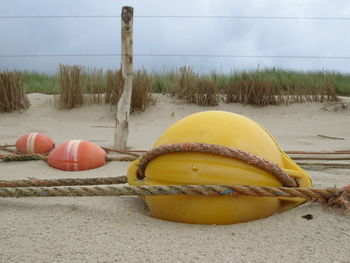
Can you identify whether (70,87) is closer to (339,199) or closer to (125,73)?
(125,73)

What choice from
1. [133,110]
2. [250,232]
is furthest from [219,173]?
[133,110]

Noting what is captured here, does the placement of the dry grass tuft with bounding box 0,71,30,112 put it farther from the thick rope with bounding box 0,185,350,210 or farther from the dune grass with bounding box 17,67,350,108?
the thick rope with bounding box 0,185,350,210

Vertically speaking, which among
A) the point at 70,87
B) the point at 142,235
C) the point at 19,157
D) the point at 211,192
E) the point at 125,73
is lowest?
the point at 19,157

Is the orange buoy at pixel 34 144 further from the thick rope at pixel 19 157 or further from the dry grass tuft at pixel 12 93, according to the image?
the dry grass tuft at pixel 12 93

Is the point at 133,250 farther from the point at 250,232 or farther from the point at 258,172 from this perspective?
the point at 258,172

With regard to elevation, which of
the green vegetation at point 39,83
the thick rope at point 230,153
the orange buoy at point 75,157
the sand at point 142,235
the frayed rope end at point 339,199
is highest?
the green vegetation at point 39,83

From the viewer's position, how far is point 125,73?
4352 mm

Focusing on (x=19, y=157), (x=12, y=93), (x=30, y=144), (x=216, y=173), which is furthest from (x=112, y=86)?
(x=216, y=173)

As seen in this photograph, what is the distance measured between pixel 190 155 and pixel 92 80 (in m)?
6.45

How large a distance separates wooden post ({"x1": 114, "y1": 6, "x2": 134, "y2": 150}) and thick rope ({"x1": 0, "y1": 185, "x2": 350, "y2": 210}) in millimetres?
2584

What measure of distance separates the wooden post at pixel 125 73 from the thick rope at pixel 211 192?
2.58m

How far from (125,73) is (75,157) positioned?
4.42 ft

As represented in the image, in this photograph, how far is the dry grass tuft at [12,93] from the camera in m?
7.16

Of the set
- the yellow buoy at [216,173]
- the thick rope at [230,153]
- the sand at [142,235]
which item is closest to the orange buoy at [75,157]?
the sand at [142,235]
